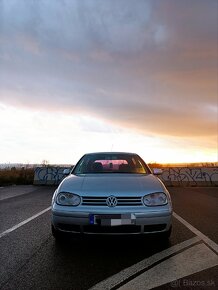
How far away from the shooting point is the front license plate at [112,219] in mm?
5551

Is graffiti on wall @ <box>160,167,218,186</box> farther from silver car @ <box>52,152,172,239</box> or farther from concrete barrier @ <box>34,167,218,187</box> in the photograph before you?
silver car @ <box>52,152,172,239</box>

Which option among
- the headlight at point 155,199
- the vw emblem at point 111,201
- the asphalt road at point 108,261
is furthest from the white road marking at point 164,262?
the vw emblem at point 111,201

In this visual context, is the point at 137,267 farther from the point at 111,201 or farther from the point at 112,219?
the point at 111,201

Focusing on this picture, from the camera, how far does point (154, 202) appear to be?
5887mm

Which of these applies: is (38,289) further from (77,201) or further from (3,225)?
(3,225)

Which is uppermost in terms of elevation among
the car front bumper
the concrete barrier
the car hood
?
the concrete barrier

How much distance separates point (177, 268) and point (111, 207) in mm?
1264

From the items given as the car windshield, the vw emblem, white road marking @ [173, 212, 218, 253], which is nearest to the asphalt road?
white road marking @ [173, 212, 218, 253]

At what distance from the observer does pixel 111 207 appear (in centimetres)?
566

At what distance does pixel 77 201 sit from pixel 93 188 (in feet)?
1.05

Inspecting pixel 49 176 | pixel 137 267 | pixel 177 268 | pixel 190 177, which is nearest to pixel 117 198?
pixel 137 267

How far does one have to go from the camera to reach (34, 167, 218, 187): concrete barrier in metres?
23.2

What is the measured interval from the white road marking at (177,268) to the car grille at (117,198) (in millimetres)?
932

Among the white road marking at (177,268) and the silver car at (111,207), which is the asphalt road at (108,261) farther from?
the silver car at (111,207)
